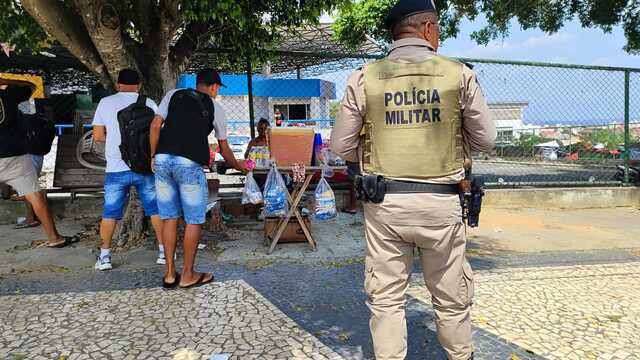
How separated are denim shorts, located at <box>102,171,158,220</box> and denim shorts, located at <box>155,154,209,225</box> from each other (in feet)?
1.52

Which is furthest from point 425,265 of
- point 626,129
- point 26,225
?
point 626,129

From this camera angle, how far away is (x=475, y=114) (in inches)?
84.5

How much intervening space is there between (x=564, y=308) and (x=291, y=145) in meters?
2.73

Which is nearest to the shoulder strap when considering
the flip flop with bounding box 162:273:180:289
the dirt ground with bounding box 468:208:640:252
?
the flip flop with bounding box 162:273:180:289

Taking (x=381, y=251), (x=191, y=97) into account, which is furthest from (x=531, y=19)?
(x=381, y=251)

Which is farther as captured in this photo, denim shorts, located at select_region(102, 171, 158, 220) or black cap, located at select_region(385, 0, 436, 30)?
denim shorts, located at select_region(102, 171, 158, 220)

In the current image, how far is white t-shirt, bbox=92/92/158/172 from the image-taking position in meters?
4.00

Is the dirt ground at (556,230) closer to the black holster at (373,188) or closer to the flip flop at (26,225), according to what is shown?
the black holster at (373,188)

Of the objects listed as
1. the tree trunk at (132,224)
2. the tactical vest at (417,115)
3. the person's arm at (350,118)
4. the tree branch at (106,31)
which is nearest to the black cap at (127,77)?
the tree branch at (106,31)

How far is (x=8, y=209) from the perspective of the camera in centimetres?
604

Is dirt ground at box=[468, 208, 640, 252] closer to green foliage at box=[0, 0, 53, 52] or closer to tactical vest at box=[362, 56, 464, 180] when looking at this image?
tactical vest at box=[362, 56, 464, 180]

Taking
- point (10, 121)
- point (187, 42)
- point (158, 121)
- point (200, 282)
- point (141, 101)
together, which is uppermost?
point (187, 42)

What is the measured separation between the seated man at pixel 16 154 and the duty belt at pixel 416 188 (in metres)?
4.01

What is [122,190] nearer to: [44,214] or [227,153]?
[227,153]
